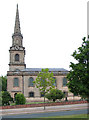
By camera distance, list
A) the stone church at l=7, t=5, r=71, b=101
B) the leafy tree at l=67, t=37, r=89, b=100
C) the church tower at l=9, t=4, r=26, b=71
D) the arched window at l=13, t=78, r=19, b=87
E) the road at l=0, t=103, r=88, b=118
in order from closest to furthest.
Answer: the leafy tree at l=67, t=37, r=89, b=100
the road at l=0, t=103, r=88, b=118
the stone church at l=7, t=5, r=71, b=101
the arched window at l=13, t=78, r=19, b=87
the church tower at l=9, t=4, r=26, b=71

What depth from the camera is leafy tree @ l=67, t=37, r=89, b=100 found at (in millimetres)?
16163

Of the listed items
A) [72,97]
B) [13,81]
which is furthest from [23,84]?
[72,97]

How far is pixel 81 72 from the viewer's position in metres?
16.4

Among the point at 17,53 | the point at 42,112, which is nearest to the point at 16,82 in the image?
the point at 17,53

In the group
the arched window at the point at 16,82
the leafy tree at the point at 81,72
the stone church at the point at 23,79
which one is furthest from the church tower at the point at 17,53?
the leafy tree at the point at 81,72

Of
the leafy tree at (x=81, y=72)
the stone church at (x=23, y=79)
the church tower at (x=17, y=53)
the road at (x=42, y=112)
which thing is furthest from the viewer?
the church tower at (x=17, y=53)

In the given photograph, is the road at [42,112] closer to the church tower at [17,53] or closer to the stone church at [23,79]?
the stone church at [23,79]

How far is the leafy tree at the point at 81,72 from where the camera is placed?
1616 centimetres

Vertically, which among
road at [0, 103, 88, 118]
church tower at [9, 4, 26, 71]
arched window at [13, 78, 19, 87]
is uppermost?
church tower at [9, 4, 26, 71]

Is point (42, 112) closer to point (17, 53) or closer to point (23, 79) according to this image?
point (23, 79)

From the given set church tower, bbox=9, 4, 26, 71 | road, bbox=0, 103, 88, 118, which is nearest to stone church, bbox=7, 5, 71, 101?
church tower, bbox=9, 4, 26, 71

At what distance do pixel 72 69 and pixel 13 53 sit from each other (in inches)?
1693

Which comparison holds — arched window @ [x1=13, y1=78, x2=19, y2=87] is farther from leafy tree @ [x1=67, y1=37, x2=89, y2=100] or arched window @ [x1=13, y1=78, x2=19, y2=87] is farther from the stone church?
leafy tree @ [x1=67, y1=37, x2=89, y2=100]

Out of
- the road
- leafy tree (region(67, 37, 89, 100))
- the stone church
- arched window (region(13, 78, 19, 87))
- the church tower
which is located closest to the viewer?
leafy tree (region(67, 37, 89, 100))
